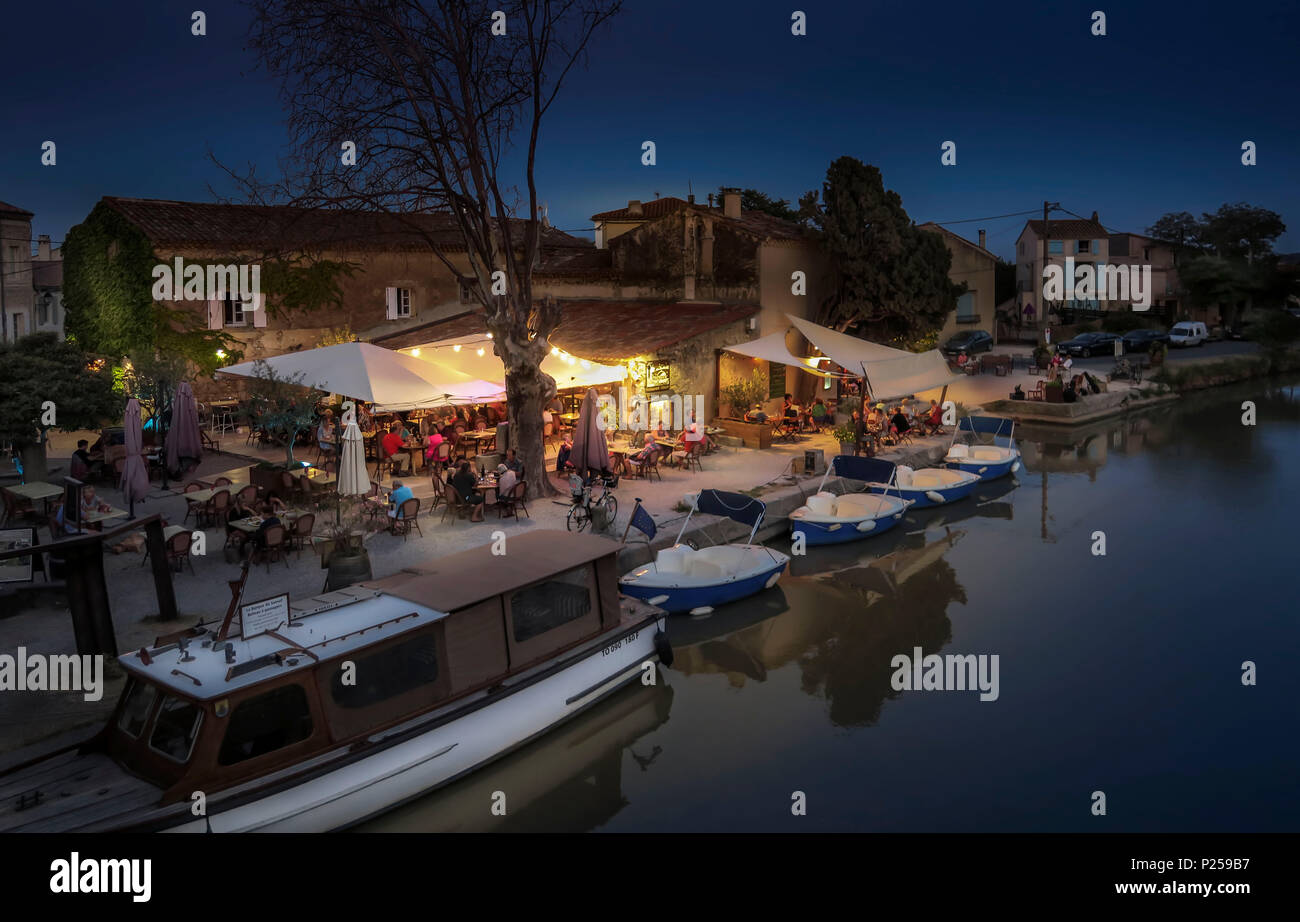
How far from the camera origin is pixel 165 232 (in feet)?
78.4

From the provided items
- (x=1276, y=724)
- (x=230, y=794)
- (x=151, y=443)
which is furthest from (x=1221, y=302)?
(x=230, y=794)

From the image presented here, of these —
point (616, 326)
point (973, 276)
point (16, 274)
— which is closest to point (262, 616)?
point (616, 326)

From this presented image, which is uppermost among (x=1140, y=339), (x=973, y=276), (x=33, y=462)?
(x=973, y=276)

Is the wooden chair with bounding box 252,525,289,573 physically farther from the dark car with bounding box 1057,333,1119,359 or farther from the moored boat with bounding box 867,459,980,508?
the dark car with bounding box 1057,333,1119,359

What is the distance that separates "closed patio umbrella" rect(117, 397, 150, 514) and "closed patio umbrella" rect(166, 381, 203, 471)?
9.77ft

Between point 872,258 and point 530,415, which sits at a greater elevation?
point 872,258

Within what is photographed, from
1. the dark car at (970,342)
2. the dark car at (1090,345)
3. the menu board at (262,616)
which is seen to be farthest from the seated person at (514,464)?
the dark car at (1090,345)

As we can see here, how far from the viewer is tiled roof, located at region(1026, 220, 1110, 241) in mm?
59031

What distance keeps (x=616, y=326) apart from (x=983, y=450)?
9.95m

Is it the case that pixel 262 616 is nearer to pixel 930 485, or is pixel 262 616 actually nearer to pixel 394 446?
pixel 394 446

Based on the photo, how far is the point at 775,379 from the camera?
85.8 feet

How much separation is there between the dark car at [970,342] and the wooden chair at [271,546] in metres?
36.8

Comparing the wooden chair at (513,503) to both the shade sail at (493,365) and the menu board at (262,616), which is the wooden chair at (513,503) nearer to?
the shade sail at (493,365)
